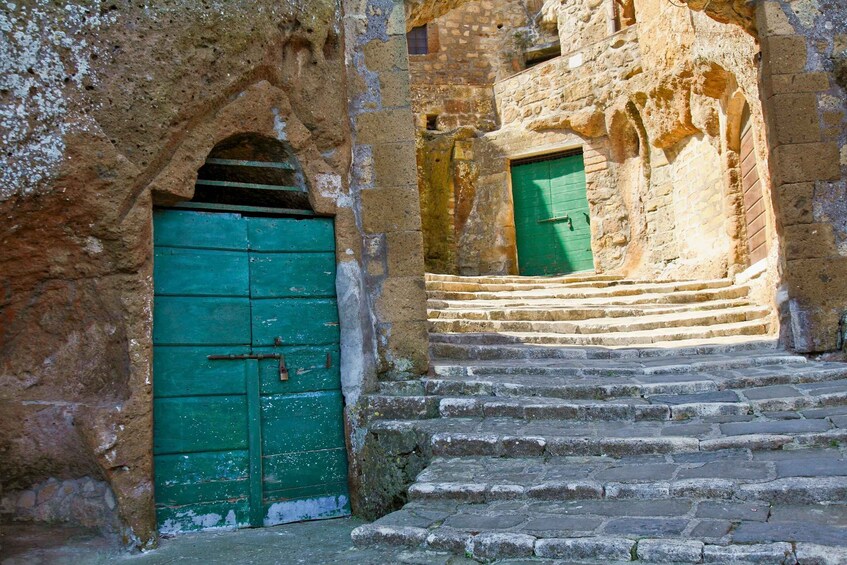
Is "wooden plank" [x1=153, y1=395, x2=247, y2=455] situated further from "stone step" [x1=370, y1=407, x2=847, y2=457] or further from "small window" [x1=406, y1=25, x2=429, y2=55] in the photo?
"small window" [x1=406, y1=25, x2=429, y2=55]

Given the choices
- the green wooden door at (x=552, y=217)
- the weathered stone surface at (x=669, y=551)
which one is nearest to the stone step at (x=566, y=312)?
the weathered stone surface at (x=669, y=551)

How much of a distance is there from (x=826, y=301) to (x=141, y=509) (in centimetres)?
471

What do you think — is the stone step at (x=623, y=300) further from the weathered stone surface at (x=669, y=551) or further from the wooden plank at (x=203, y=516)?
the weathered stone surface at (x=669, y=551)

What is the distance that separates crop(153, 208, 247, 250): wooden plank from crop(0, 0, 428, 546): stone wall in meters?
0.14

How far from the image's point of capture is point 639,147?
11.4 m

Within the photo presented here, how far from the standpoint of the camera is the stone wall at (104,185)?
4.15m

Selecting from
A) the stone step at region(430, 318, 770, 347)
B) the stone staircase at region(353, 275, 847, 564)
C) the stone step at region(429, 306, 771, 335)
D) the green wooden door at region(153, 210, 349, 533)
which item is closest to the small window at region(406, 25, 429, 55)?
the stone step at region(429, 306, 771, 335)

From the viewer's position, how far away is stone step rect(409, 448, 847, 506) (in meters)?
3.29

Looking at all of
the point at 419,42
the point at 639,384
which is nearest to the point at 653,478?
the point at 639,384

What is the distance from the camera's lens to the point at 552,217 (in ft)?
41.1

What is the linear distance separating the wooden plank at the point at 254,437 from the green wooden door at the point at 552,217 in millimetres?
8260

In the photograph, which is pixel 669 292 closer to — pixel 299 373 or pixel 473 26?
pixel 299 373

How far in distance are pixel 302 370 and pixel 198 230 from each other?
107 centimetres

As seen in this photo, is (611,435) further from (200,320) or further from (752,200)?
(752,200)
